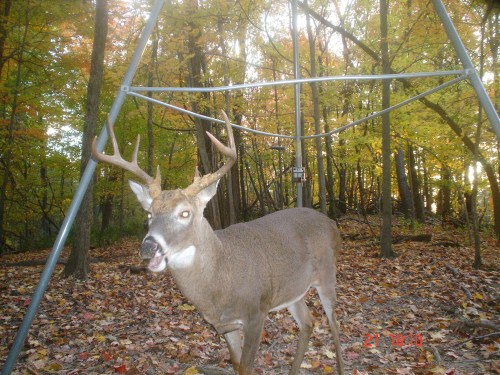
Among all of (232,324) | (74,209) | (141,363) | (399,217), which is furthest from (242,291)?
(399,217)

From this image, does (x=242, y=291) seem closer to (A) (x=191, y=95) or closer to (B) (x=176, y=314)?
(B) (x=176, y=314)

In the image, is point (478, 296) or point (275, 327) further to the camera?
point (478, 296)

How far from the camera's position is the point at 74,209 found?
2.96 metres

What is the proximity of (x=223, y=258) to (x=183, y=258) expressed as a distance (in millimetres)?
406

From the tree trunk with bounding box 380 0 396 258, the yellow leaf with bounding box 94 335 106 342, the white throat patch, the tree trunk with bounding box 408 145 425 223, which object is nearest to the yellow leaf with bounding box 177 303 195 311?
the yellow leaf with bounding box 94 335 106 342

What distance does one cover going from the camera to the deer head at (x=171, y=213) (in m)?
2.64

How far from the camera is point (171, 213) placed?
2.93 m

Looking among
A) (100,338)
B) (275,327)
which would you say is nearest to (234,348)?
(275,327)

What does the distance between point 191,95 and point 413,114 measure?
720cm

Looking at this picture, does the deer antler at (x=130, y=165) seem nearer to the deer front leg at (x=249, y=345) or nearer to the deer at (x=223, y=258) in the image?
the deer at (x=223, y=258)

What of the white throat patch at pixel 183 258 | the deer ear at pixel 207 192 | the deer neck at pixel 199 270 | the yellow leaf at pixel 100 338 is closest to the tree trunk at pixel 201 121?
the yellow leaf at pixel 100 338
